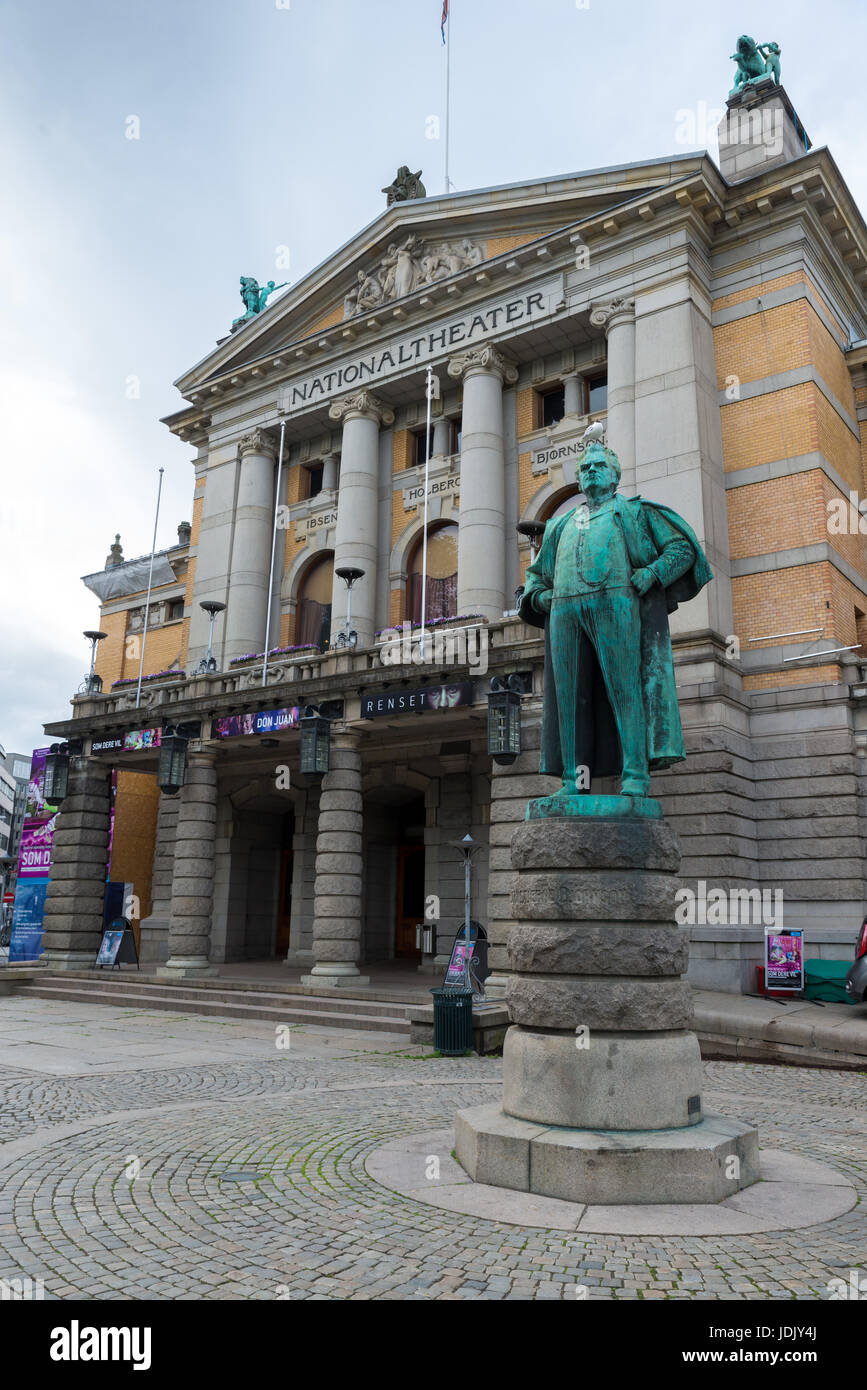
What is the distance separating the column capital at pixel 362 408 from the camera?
27.5 metres

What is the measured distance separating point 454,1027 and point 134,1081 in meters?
4.68

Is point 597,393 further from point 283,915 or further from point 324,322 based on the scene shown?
point 283,915

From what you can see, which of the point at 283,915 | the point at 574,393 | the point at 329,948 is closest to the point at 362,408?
the point at 574,393

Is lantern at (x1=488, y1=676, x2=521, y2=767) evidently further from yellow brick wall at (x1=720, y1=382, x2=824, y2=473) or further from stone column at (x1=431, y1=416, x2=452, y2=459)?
stone column at (x1=431, y1=416, x2=452, y2=459)

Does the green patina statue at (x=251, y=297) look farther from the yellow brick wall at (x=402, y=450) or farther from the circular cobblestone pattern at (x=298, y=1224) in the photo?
the circular cobblestone pattern at (x=298, y=1224)

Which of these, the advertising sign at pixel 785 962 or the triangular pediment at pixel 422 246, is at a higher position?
the triangular pediment at pixel 422 246

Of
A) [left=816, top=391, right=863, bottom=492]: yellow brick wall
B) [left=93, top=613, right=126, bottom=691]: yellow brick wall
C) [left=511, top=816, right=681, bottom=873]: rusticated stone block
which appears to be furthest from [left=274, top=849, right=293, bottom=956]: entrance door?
[left=511, top=816, right=681, bottom=873]: rusticated stone block

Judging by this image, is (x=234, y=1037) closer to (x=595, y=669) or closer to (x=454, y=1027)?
(x=454, y=1027)

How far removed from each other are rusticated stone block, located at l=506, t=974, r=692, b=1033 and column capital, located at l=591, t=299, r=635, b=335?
19585mm

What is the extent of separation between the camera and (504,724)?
18953 millimetres

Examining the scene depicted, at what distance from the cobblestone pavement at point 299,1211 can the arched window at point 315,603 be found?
18.7 metres

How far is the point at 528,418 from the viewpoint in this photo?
2555 centimetres

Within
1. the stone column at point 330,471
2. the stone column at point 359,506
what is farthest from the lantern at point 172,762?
the stone column at point 330,471

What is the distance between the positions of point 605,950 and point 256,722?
1754 centimetres
